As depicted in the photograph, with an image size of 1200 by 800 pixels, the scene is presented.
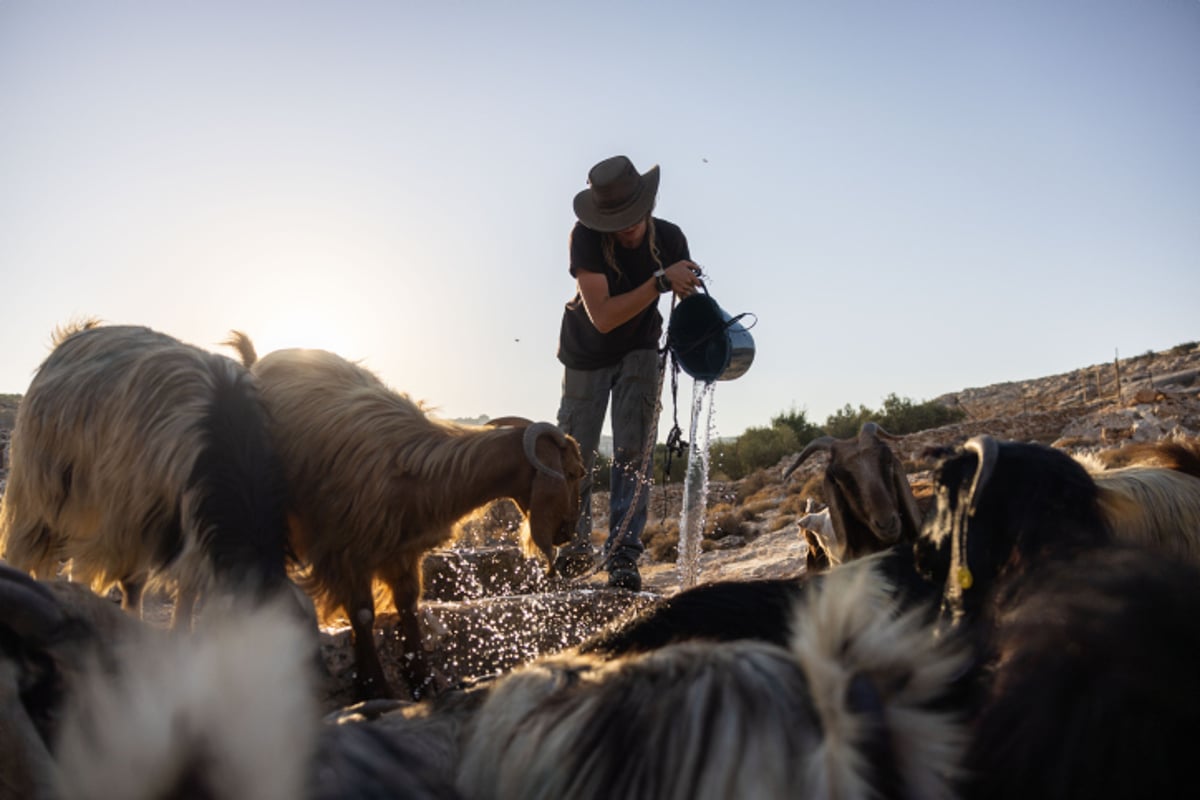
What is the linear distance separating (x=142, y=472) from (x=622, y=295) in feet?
10.4

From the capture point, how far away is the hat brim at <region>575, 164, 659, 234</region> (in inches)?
235

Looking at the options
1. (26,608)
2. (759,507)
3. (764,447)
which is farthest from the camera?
(764,447)

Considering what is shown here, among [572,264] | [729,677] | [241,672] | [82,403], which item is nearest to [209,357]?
[82,403]

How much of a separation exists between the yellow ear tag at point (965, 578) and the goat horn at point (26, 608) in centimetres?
198

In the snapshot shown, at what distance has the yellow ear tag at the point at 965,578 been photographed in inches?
77.1

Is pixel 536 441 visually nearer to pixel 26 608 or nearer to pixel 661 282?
pixel 661 282

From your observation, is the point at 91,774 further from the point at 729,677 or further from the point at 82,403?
the point at 82,403

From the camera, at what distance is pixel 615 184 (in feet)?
19.5

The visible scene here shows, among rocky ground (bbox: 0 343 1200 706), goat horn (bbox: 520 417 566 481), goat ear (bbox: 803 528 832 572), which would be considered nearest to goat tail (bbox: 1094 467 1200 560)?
rocky ground (bbox: 0 343 1200 706)

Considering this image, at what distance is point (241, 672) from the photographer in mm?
1236

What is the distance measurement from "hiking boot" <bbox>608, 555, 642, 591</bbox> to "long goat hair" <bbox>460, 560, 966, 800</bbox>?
4.79m

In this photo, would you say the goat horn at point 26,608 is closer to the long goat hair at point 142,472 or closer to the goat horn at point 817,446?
the long goat hair at point 142,472

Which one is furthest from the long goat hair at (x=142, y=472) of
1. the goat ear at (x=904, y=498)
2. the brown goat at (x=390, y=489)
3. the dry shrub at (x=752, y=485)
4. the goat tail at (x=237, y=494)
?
the dry shrub at (x=752, y=485)

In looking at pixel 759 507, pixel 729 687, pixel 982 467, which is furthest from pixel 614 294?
pixel 759 507
